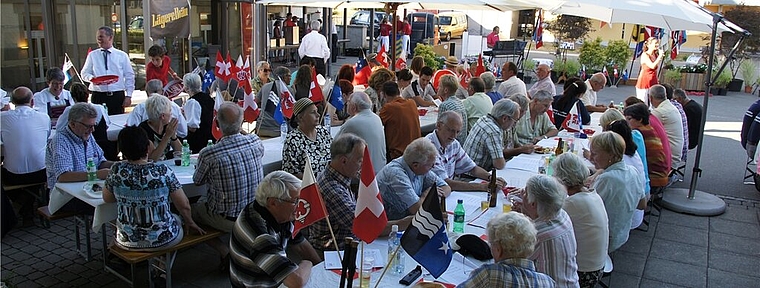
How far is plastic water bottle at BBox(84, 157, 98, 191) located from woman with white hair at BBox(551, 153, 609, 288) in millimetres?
3742

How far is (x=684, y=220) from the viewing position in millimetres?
7410

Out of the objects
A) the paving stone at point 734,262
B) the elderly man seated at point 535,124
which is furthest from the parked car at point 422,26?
the paving stone at point 734,262

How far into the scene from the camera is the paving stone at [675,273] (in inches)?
223

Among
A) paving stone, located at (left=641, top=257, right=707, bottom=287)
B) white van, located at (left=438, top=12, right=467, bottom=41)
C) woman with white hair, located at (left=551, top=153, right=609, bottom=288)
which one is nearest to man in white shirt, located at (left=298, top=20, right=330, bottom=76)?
paving stone, located at (left=641, top=257, right=707, bottom=287)

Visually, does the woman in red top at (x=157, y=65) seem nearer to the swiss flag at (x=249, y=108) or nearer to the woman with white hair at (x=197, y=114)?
the woman with white hair at (x=197, y=114)

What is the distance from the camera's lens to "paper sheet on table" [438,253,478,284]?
144 inches

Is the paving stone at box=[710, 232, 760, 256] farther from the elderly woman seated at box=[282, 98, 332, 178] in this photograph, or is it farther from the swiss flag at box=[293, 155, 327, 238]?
the swiss flag at box=[293, 155, 327, 238]

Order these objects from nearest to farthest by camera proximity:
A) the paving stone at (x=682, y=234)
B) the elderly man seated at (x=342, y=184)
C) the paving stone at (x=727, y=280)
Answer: the elderly man seated at (x=342, y=184)
the paving stone at (x=727, y=280)
the paving stone at (x=682, y=234)

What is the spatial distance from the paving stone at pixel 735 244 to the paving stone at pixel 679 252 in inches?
8.9

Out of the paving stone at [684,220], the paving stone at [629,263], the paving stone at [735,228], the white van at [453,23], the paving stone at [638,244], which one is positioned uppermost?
the white van at [453,23]

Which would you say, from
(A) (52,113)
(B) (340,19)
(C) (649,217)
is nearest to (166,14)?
(A) (52,113)

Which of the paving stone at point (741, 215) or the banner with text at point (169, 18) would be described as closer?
the paving stone at point (741, 215)

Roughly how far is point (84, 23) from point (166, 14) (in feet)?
9.11

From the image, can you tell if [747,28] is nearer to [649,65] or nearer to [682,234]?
[649,65]
